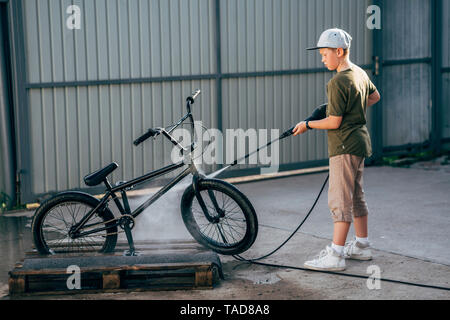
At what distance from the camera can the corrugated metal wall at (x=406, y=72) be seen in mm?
12398

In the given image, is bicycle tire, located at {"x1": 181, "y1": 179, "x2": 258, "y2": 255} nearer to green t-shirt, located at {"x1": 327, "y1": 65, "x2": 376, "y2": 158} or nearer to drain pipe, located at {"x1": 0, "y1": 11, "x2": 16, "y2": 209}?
green t-shirt, located at {"x1": 327, "y1": 65, "x2": 376, "y2": 158}

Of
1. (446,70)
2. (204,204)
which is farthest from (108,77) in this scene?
(446,70)

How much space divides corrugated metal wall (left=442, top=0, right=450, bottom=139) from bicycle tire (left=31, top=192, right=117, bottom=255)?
27.9ft

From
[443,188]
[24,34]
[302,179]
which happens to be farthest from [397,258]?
[24,34]

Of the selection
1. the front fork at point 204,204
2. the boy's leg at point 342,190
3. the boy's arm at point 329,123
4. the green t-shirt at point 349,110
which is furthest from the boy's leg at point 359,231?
the front fork at point 204,204

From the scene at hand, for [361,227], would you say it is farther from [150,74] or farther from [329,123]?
[150,74]

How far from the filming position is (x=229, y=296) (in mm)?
5703

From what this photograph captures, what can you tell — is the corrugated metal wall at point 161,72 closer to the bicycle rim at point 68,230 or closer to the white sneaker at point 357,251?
the bicycle rim at point 68,230

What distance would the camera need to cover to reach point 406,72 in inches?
499

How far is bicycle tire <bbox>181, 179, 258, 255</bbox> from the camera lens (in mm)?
6332

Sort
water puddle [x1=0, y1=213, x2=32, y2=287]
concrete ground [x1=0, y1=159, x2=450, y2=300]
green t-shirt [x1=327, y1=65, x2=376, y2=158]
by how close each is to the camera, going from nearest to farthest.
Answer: concrete ground [x1=0, y1=159, x2=450, y2=300] < green t-shirt [x1=327, y1=65, x2=376, y2=158] < water puddle [x1=0, y1=213, x2=32, y2=287]

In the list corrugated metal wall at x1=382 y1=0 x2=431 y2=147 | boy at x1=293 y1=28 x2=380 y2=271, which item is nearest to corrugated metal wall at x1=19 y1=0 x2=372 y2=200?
corrugated metal wall at x1=382 y1=0 x2=431 y2=147

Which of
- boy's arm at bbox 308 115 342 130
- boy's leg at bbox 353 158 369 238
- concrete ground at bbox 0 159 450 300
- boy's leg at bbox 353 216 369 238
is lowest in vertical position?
concrete ground at bbox 0 159 450 300

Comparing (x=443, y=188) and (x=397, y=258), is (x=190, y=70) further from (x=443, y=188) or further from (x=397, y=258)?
(x=397, y=258)
